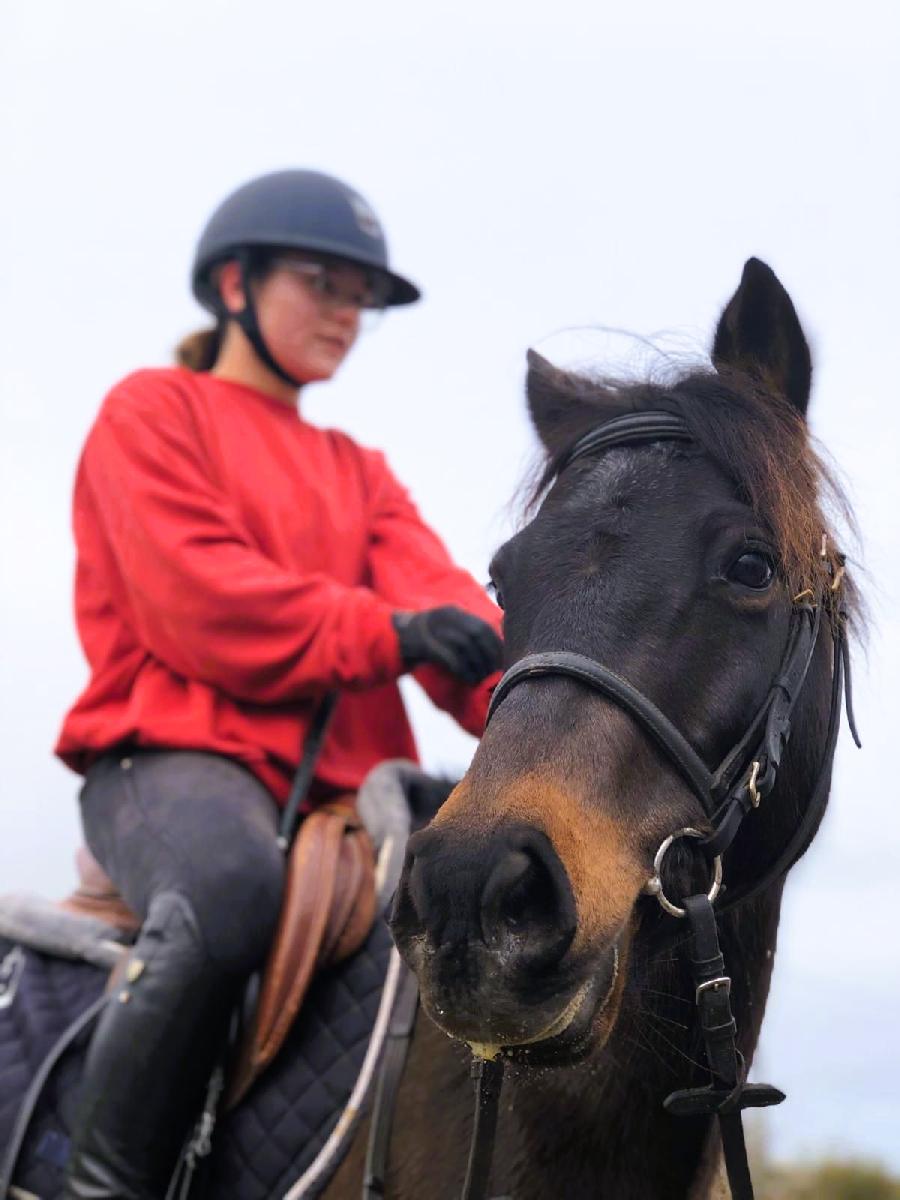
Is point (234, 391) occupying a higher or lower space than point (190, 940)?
higher

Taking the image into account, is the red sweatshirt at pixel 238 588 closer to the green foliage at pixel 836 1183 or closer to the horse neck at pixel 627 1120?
the horse neck at pixel 627 1120

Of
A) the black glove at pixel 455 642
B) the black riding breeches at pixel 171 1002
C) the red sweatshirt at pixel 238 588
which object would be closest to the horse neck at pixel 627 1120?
the black riding breeches at pixel 171 1002

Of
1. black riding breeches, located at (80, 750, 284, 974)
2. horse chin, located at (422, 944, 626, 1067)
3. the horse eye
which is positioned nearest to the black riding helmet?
black riding breeches, located at (80, 750, 284, 974)

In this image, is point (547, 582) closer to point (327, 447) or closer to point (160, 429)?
point (160, 429)

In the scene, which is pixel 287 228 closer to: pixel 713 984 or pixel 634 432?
pixel 634 432

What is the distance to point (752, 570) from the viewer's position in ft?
9.25

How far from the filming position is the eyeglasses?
4.72 m

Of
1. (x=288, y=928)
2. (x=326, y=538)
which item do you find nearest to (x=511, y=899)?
(x=288, y=928)

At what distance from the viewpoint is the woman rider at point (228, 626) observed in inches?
134

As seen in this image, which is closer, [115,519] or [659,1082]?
[659,1082]

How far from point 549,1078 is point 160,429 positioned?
231 centimetres

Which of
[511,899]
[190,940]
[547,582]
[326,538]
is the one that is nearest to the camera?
[511,899]

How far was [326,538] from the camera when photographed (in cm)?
451

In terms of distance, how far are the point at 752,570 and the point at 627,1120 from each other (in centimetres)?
116
